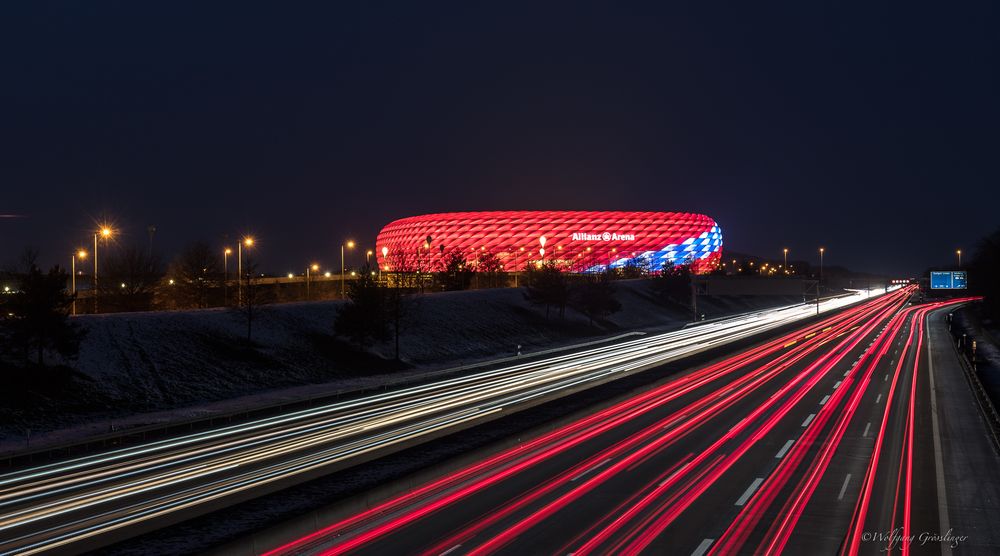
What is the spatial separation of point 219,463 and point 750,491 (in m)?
10.6

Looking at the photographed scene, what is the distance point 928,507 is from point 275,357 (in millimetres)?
30090

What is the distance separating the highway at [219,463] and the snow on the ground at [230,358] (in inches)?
136

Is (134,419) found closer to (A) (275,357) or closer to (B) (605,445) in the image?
(A) (275,357)

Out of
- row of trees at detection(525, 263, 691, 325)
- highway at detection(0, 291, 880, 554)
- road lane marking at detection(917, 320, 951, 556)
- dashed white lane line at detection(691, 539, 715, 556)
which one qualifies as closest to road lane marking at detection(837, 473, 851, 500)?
road lane marking at detection(917, 320, 951, 556)

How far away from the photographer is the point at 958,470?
16.3m

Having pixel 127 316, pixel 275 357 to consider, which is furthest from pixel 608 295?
pixel 127 316

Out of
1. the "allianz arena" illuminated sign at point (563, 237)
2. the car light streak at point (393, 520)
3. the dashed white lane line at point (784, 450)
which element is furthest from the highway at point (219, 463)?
the "allianz arena" illuminated sign at point (563, 237)

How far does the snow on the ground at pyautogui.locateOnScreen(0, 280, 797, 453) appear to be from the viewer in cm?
2645

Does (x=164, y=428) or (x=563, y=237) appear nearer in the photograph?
(x=164, y=428)

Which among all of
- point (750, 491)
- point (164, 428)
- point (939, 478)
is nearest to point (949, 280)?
point (939, 478)

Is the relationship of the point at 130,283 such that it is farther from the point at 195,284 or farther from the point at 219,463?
the point at 219,463

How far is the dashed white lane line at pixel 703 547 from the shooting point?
36.0 ft

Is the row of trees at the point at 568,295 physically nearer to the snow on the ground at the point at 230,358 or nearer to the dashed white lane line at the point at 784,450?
the snow on the ground at the point at 230,358

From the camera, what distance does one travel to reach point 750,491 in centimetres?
1440
